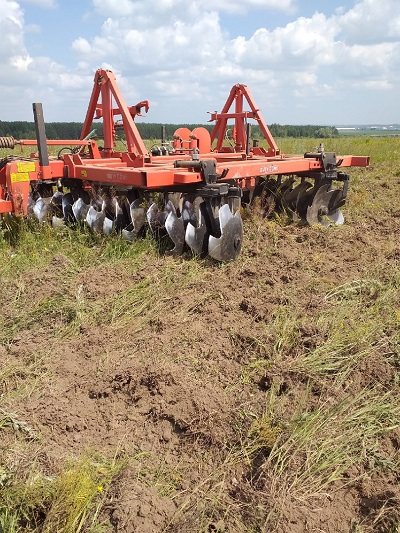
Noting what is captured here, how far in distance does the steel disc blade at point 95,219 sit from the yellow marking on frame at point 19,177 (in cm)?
83

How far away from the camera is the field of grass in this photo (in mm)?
1943

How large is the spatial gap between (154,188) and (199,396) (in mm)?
2961

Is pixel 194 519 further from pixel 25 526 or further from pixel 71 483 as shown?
pixel 25 526

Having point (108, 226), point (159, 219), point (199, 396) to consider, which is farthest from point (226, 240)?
point (199, 396)

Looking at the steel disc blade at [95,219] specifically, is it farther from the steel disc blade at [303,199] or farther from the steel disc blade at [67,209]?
the steel disc blade at [303,199]

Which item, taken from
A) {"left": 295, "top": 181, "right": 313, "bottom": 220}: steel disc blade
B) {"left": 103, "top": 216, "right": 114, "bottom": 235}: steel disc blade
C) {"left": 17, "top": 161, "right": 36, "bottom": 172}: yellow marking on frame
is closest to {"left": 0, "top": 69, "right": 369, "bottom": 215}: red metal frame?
{"left": 17, "top": 161, "right": 36, "bottom": 172}: yellow marking on frame

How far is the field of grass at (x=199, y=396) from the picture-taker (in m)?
1.94

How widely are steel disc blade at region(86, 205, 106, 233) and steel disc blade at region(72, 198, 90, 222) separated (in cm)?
25

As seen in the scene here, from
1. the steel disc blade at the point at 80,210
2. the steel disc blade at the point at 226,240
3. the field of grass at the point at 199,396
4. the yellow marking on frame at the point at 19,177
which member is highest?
the yellow marking on frame at the point at 19,177

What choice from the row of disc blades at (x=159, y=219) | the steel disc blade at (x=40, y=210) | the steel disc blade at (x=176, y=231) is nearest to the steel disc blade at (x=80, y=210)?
the row of disc blades at (x=159, y=219)

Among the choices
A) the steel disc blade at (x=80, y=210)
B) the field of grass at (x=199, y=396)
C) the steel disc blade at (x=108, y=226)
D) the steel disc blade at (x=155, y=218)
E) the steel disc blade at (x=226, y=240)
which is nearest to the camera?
the field of grass at (x=199, y=396)

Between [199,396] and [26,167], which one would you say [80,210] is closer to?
[26,167]

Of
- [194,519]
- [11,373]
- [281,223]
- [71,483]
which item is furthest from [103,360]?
[281,223]

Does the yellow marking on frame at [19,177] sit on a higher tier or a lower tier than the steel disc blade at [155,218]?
higher
